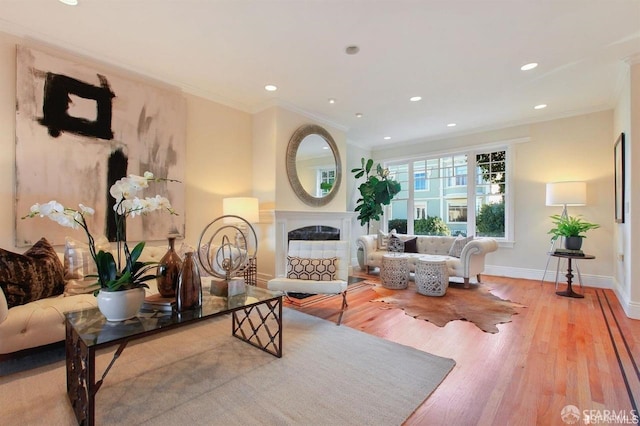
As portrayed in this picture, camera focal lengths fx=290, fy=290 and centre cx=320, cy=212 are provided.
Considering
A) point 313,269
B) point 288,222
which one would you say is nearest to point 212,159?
point 288,222

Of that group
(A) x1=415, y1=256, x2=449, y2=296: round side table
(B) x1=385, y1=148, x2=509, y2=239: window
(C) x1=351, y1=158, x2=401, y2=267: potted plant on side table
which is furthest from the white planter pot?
(B) x1=385, y1=148, x2=509, y2=239: window

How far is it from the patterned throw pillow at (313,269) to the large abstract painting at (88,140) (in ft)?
5.19

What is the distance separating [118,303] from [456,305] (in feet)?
11.4

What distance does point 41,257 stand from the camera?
2395 mm

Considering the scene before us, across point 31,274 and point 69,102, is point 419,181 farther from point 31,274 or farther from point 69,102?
point 31,274

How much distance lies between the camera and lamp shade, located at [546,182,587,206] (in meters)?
4.26

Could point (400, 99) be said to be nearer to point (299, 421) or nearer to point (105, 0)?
point (105, 0)

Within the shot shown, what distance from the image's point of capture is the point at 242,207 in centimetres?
380

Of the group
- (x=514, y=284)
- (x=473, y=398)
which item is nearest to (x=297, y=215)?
(x=473, y=398)

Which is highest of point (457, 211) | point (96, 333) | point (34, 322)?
point (457, 211)

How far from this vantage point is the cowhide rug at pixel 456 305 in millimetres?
3086

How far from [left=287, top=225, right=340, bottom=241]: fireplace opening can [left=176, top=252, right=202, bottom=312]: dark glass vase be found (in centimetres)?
245

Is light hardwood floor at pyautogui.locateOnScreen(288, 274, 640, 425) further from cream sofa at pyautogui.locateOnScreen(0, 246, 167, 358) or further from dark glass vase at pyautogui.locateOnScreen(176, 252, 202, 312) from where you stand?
cream sofa at pyautogui.locateOnScreen(0, 246, 167, 358)

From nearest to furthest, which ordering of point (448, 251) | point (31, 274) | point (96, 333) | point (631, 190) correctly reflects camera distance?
point (96, 333) → point (31, 274) → point (631, 190) → point (448, 251)
